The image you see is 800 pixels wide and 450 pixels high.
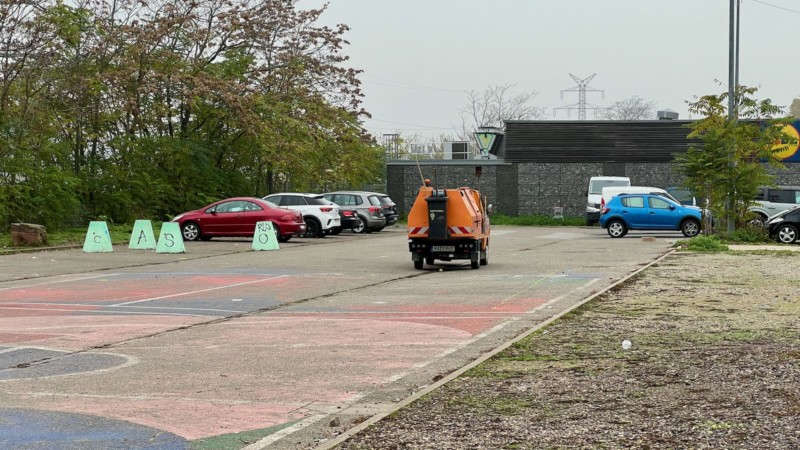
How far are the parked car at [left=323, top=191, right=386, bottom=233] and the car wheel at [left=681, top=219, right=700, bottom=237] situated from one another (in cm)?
1163

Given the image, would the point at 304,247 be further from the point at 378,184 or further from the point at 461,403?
the point at 378,184

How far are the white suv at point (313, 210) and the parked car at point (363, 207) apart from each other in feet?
10.6

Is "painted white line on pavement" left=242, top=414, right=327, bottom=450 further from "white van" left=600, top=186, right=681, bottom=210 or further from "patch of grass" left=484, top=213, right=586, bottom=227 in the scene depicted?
"patch of grass" left=484, top=213, right=586, bottom=227

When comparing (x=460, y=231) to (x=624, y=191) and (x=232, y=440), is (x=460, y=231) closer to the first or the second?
(x=232, y=440)

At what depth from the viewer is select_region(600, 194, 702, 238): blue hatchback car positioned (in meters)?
40.5

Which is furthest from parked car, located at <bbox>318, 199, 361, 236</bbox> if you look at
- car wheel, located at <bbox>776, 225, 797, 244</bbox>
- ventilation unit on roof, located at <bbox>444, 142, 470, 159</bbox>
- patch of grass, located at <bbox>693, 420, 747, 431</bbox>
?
patch of grass, located at <bbox>693, 420, 747, 431</bbox>

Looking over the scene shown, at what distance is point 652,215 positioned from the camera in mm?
40562

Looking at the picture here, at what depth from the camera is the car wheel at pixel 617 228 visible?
40781 millimetres

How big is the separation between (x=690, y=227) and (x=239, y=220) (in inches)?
629

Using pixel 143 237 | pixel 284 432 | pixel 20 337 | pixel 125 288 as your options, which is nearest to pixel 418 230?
pixel 125 288

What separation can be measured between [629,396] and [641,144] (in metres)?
52.7

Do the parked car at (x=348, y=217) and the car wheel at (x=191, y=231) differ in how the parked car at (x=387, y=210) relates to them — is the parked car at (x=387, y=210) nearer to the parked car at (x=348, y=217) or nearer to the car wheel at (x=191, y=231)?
the parked car at (x=348, y=217)

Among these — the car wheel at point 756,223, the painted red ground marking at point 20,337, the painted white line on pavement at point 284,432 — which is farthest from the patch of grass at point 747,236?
the painted white line on pavement at point 284,432

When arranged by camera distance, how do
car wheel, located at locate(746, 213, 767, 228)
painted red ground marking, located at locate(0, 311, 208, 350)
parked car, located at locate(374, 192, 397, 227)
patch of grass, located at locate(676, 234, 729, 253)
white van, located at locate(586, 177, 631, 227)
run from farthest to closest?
white van, located at locate(586, 177, 631, 227) → parked car, located at locate(374, 192, 397, 227) → car wheel, located at locate(746, 213, 767, 228) → patch of grass, located at locate(676, 234, 729, 253) → painted red ground marking, located at locate(0, 311, 208, 350)
